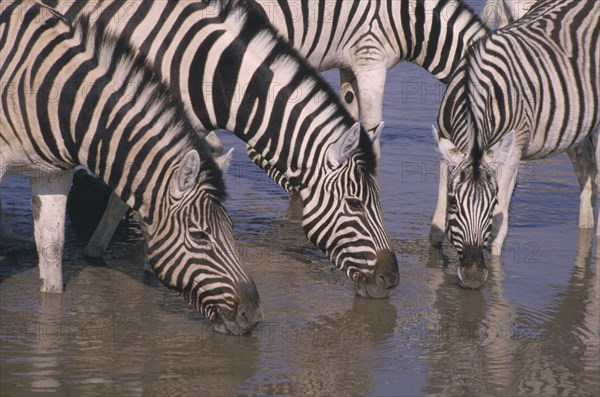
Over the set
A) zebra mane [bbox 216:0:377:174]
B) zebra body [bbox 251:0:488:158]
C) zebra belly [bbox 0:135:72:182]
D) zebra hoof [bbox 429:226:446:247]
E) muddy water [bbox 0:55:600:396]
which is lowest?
muddy water [bbox 0:55:600:396]

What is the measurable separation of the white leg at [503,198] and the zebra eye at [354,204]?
1765 millimetres

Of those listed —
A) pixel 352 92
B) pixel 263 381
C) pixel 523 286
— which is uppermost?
pixel 352 92

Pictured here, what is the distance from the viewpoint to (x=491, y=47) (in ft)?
36.8

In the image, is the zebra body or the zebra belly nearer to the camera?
the zebra belly

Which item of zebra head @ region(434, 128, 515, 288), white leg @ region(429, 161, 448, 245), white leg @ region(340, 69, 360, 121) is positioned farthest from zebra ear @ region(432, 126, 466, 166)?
white leg @ region(340, 69, 360, 121)

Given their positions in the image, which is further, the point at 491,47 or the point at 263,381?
the point at 491,47

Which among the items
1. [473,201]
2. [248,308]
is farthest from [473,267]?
[248,308]

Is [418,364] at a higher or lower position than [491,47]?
lower

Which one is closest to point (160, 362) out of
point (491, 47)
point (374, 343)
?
point (374, 343)

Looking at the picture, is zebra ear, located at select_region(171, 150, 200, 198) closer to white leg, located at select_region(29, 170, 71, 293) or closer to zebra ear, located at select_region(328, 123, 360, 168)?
white leg, located at select_region(29, 170, 71, 293)

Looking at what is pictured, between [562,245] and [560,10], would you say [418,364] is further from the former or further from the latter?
[560,10]

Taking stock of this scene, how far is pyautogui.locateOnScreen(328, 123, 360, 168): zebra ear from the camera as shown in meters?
9.27

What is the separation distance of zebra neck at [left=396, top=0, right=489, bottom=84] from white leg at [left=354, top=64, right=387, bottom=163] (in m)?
0.52

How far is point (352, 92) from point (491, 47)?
2840 millimetres
